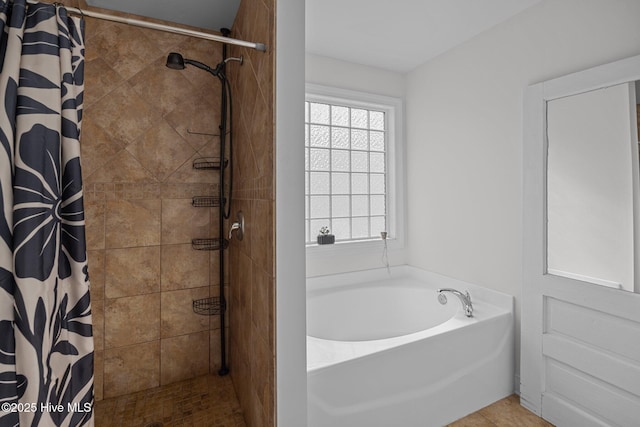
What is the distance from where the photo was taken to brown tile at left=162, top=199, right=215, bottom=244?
204 centimetres

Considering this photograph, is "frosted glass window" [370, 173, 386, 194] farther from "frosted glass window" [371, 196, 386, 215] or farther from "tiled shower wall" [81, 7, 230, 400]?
"tiled shower wall" [81, 7, 230, 400]

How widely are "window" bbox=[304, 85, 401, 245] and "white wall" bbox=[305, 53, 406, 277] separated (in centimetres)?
9

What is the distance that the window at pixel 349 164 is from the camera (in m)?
2.77

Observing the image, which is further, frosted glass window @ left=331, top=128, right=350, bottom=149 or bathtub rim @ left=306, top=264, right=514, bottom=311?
frosted glass window @ left=331, top=128, right=350, bottom=149

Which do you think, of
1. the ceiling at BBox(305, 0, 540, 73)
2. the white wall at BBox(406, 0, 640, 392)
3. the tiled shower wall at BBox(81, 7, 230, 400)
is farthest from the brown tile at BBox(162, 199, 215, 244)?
the white wall at BBox(406, 0, 640, 392)

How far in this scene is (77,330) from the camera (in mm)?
1005

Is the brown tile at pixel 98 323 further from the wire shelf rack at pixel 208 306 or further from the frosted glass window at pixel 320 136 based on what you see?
the frosted glass window at pixel 320 136

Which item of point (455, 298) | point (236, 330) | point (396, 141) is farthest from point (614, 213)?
point (236, 330)

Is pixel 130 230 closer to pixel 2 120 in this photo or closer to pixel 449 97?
pixel 2 120

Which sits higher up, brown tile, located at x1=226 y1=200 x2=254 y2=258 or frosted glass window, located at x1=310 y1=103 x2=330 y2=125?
frosted glass window, located at x1=310 y1=103 x2=330 y2=125

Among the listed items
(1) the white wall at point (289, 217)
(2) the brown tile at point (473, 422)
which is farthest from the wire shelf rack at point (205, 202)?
(2) the brown tile at point (473, 422)

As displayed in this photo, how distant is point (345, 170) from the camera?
2920 millimetres

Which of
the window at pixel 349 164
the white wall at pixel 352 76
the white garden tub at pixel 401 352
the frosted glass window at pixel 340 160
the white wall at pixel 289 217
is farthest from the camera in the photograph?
the frosted glass window at pixel 340 160

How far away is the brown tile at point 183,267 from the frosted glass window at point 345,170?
0.94 meters
